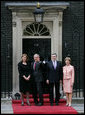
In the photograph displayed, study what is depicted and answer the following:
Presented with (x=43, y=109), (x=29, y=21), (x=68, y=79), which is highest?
(x=29, y=21)

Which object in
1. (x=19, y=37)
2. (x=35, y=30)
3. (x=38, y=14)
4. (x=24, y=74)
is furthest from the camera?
(x=35, y=30)

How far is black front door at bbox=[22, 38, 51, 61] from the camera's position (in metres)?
19.3

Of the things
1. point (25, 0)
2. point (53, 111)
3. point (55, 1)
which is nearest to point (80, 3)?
point (55, 1)

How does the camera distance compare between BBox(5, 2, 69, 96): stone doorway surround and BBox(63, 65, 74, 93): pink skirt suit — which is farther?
BBox(5, 2, 69, 96): stone doorway surround

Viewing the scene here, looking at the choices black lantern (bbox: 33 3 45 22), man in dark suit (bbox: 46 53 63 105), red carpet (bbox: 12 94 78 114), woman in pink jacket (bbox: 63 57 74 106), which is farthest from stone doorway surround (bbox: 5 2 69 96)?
woman in pink jacket (bbox: 63 57 74 106)

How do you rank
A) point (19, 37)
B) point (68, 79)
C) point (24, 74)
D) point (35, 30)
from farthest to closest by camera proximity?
point (35, 30), point (19, 37), point (68, 79), point (24, 74)

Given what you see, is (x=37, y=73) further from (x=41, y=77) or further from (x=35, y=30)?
(x=35, y=30)

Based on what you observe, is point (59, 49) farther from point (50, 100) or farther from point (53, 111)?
point (53, 111)

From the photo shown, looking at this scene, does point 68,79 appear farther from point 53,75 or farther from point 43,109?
point 43,109

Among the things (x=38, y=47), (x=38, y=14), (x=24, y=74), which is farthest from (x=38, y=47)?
(x=24, y=74)

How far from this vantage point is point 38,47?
19.3 m

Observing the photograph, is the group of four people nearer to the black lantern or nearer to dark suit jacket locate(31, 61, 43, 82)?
dark suit jacket locate(31, 61, 43, 82)

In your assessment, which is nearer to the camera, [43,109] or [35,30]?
[43,109]

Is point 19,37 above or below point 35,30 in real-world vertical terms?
below
